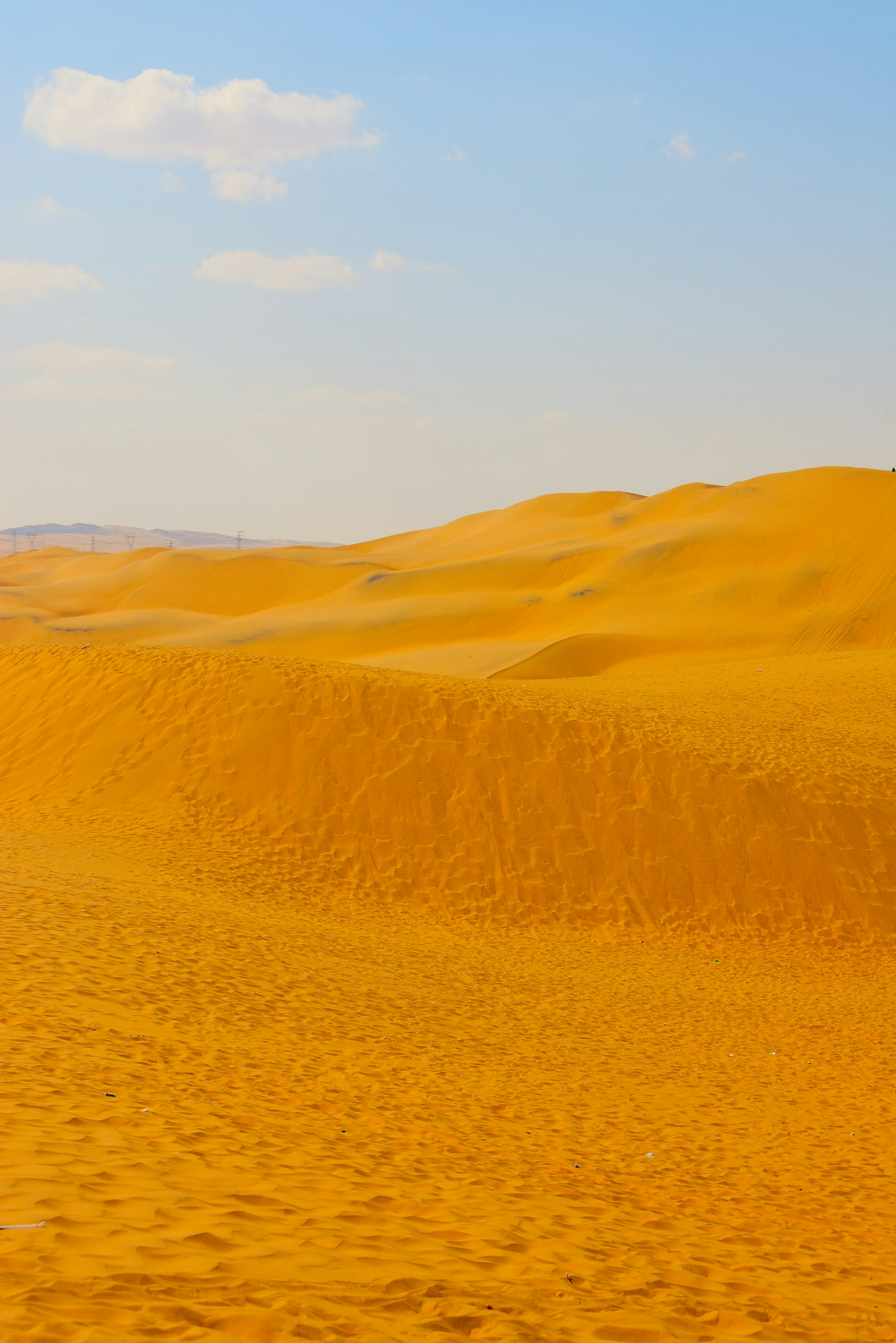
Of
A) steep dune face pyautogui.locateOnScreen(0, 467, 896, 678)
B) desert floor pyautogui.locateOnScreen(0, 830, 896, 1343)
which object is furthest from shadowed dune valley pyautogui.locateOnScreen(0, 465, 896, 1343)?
steep dune face pyautogui.locateOnScreen(0, 467, 896, 678)

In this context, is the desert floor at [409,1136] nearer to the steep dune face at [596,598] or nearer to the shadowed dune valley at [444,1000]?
the shadowed dune valley at [444,1000]

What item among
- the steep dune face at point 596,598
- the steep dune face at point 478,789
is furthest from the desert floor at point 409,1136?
the steep dune face at point 596,598

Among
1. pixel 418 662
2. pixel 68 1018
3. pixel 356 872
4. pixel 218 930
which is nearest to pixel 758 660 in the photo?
pixel 418 662

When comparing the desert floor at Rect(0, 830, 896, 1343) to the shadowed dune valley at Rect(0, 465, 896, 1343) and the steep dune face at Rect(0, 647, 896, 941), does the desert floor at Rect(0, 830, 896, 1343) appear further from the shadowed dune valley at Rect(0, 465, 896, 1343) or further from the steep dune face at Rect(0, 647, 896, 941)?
the steep dune face at Rect(0, 647, 896, 941)

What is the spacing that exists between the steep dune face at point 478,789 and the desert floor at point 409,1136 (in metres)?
2.56

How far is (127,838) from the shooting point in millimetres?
16531

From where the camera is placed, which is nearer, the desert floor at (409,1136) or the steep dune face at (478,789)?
the desert floor at (409,1136)

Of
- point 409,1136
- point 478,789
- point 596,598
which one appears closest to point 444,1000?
point 409,1136

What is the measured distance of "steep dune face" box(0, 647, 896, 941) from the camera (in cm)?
1673

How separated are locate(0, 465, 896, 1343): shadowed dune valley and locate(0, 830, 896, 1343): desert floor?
3 centimetres

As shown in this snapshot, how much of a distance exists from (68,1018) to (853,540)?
44886 mm

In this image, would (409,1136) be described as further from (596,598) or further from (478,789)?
(596,598)

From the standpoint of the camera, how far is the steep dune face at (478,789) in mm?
16734

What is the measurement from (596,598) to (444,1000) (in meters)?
39.0
